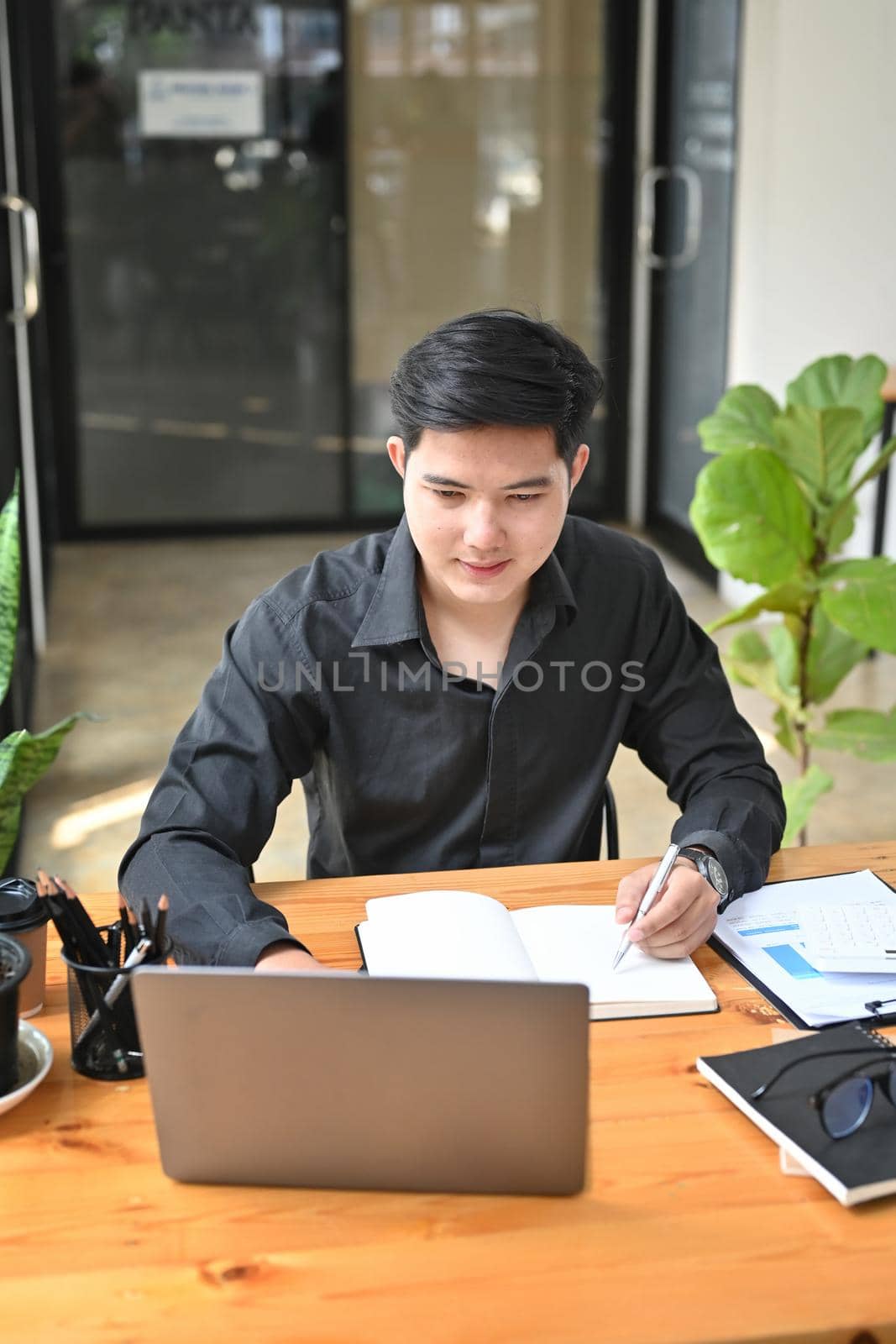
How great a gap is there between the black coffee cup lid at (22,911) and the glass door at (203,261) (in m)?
4.95

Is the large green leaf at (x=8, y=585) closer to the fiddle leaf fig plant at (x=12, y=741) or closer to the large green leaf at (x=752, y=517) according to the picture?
the fiddle leaf fig plant at (x=12, y=741)

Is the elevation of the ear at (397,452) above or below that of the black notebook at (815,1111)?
above

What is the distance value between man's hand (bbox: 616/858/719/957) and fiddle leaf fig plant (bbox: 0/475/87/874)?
1.73 ft

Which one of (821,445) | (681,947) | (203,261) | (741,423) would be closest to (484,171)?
(203,261)

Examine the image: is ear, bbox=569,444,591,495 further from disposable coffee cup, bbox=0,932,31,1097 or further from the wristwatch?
disposable coffee cup, bbox=0,932,31,1097

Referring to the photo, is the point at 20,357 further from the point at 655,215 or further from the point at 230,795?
the point at 230,795

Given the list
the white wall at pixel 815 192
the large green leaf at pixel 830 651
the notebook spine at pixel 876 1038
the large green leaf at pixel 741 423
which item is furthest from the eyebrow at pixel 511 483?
the white wall at pixel 815 192

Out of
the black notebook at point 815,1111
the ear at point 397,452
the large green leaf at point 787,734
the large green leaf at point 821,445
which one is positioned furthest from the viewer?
the large green leaf at point 787,734

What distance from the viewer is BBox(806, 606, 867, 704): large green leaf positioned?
2.85 m

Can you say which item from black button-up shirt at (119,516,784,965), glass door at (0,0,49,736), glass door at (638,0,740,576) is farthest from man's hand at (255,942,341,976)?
glass door at (638,0,740,576)

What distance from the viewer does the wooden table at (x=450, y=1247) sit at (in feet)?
2.94

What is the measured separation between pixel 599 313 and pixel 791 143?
1.53m

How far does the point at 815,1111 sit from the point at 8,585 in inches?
35.5

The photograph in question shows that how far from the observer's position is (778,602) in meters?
2.73
